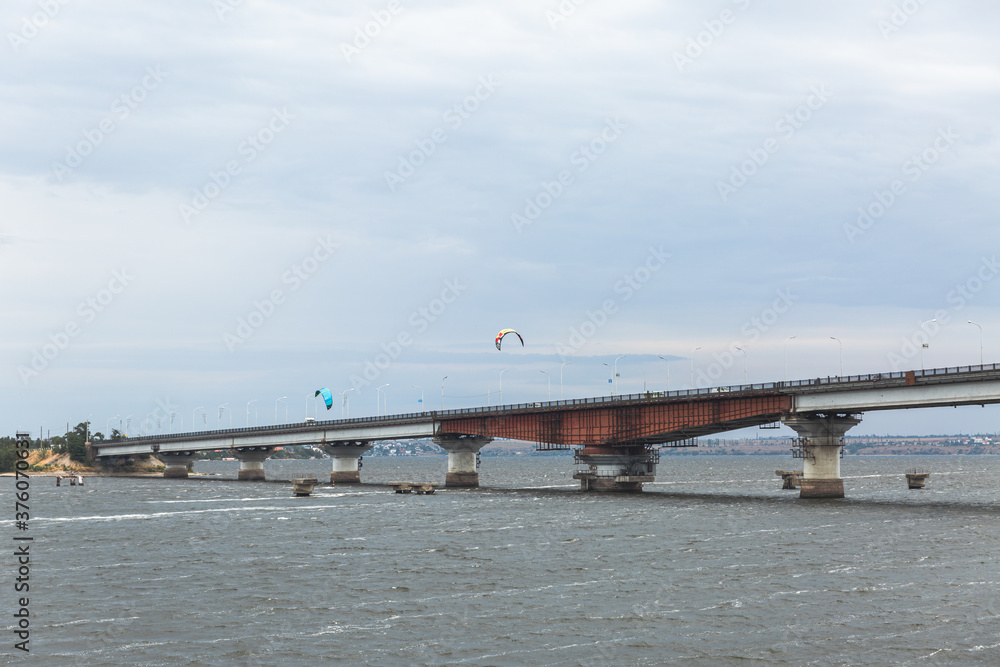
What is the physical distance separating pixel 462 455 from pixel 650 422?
4186 cm

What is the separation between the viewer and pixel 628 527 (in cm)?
8281

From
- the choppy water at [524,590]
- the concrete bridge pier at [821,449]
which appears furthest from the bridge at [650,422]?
the choppy water at [524,590]

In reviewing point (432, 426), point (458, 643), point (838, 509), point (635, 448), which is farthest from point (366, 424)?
point (458, 643)

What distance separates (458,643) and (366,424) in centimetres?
13195

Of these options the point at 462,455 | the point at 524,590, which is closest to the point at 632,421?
the point at 462,455

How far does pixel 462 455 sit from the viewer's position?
522ft

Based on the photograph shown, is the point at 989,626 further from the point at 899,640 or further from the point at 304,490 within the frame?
the point at 304,490

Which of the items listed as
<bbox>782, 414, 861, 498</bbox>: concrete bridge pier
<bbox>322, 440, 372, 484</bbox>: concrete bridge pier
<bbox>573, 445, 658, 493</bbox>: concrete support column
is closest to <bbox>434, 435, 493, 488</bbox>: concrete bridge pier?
<bbox>573, 445, 658, 493</bbox>: concrete support column

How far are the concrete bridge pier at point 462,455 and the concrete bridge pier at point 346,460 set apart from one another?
961 inches

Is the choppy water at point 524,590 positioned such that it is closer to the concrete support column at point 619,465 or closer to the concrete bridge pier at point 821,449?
the concrete bridge pier at point 821,449

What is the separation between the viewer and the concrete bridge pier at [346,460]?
177 meters

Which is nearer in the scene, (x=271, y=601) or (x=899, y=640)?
(x=899, y=640)

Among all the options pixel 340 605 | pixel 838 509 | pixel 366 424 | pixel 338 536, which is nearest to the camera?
pixel 340 605

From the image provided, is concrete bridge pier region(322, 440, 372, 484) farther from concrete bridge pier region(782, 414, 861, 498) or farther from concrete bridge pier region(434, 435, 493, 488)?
concrete bridge pier region(782, 414, 861, 498)
